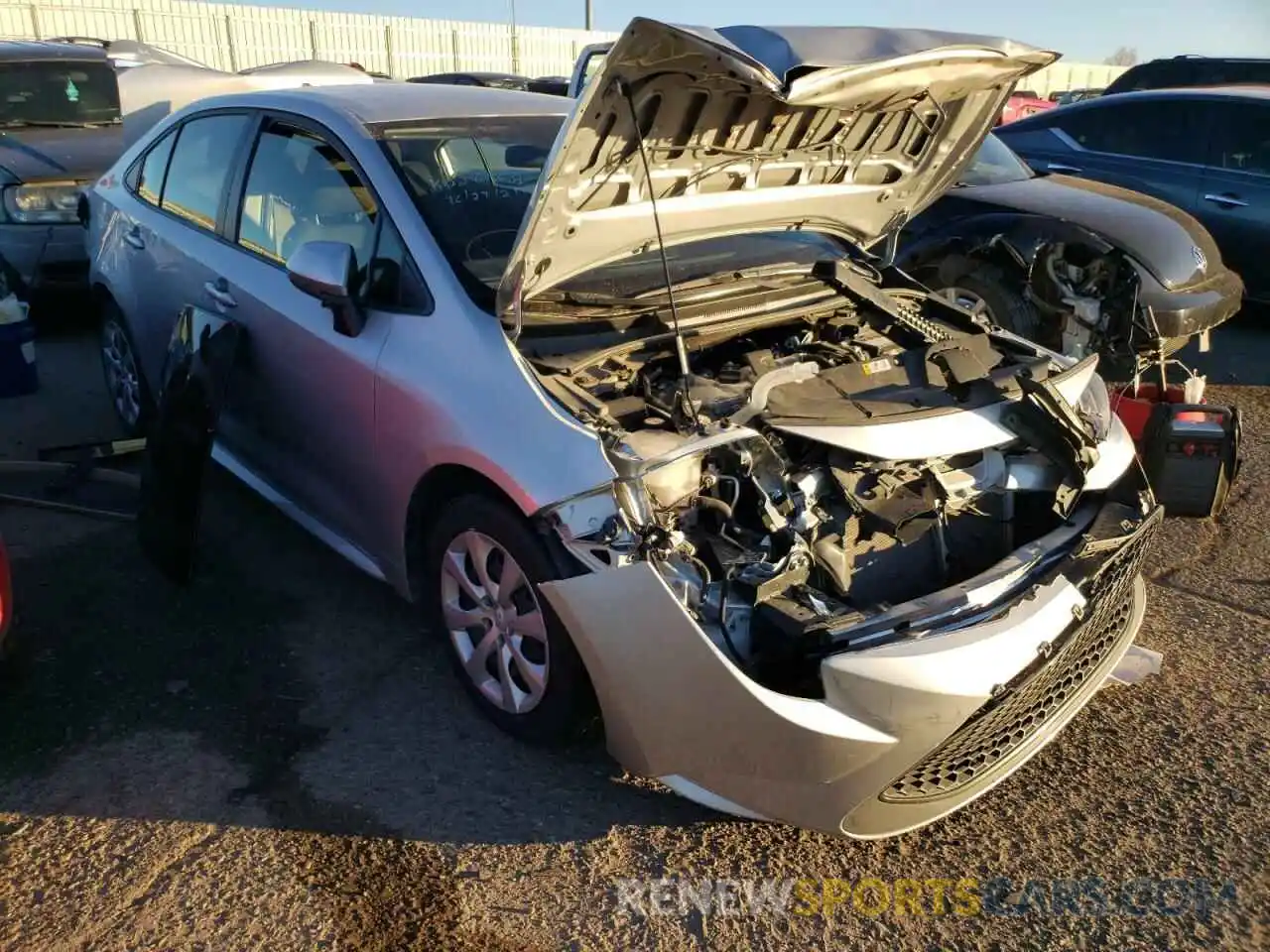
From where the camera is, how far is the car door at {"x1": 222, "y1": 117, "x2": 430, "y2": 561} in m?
3.16

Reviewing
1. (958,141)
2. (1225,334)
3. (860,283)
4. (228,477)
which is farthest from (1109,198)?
(228,477)

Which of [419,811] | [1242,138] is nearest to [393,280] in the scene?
[419,811]

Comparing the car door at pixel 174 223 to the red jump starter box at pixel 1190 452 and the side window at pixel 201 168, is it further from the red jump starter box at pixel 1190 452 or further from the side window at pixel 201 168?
the red jump starter box at pixel 1190 452

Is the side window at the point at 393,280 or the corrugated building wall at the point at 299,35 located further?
the corrugated building wall at the point at 299,35

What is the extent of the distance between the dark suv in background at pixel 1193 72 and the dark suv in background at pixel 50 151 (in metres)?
10.4

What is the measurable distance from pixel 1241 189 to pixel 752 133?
6079 mm

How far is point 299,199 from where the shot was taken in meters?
3.59

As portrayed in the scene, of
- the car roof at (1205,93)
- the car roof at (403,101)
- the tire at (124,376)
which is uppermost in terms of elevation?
the car roof at (403,101)

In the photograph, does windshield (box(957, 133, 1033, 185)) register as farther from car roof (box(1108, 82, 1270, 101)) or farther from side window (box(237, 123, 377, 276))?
side window (box(237, 123, 377, 276))

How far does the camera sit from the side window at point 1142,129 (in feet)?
25.3

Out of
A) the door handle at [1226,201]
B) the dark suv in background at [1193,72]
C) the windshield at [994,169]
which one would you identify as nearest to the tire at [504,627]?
the windshield at [994,169]

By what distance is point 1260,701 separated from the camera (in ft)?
10.6

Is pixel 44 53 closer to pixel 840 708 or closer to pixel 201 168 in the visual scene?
pixel 201 168

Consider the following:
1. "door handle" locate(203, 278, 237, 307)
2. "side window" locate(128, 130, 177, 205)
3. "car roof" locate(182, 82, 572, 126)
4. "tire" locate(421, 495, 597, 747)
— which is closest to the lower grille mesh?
"tire" locate(421, 495, 597, 747)
